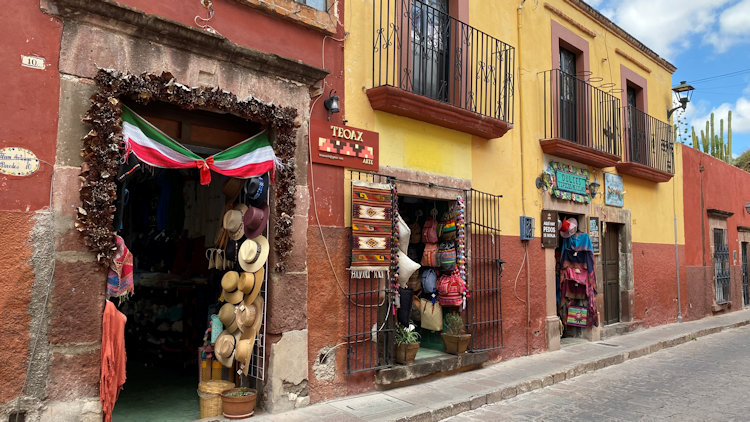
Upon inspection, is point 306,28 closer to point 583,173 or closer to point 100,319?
point 100,319

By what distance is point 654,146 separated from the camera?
475 inches

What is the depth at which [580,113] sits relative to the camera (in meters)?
9.84

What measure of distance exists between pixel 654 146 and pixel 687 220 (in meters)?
2.55

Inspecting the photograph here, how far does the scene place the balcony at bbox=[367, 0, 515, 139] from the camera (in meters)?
6.23

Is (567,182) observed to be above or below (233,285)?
above

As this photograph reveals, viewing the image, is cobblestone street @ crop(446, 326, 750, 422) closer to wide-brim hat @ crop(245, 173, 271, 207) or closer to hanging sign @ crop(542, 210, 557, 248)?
hanging sign @ crop(542, 210, 557, 248)

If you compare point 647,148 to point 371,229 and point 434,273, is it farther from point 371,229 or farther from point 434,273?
point 371,229

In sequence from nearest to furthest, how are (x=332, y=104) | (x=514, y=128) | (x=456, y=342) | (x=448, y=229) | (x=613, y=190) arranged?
(x=332, y=104)
(x=456, y=342)
(x=448, y=229)
(x=514, y=128)
(x=613, y=190)

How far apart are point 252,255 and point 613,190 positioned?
8.10 meters

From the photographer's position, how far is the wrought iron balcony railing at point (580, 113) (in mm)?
9031

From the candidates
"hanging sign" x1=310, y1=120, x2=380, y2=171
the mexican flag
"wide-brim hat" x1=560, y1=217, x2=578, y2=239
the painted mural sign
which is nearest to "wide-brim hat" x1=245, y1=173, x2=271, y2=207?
the mexican flag

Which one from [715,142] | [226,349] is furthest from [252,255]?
[715,142]

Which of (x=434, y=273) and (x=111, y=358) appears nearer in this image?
(x=111, y=358)

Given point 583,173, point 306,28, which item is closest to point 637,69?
point 583,173
